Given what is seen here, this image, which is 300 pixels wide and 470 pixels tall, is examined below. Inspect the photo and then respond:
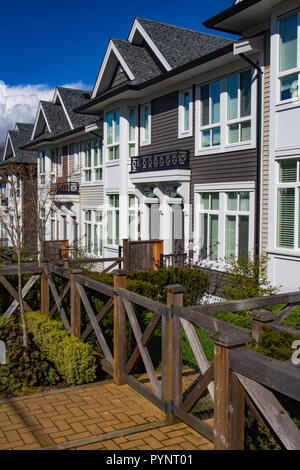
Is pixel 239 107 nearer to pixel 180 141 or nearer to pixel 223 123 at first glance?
pixel 223 123

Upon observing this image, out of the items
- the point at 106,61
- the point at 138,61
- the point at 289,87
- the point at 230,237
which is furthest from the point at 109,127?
the point at 289,87

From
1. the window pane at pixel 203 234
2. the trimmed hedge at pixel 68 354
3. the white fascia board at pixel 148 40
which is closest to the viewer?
the trimmed hedge at pixel 68 354

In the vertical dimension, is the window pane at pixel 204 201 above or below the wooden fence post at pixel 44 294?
above

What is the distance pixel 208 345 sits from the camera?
9.16 meters

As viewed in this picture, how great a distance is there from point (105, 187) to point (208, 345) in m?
13.8

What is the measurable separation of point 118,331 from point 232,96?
9.05 meters

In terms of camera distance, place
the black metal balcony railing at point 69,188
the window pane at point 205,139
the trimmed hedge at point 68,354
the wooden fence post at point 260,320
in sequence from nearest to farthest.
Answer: the wooden fence post at point 260,320, the trimmed hedge at point 68,354, the window pane at point 205,139, the black metal balcony railing at point 69,188

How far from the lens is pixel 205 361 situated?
492 centimetres

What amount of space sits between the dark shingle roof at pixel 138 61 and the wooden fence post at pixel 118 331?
13.2m

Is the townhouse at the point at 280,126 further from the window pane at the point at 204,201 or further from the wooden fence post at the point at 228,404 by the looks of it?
the wooden fence post at the point at 228,404

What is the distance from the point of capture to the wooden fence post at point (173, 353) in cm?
545

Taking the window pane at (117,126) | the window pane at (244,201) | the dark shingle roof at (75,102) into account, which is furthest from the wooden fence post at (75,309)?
the dark shingle roof at (75,102)

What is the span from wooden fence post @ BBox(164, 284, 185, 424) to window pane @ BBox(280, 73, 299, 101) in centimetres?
737
